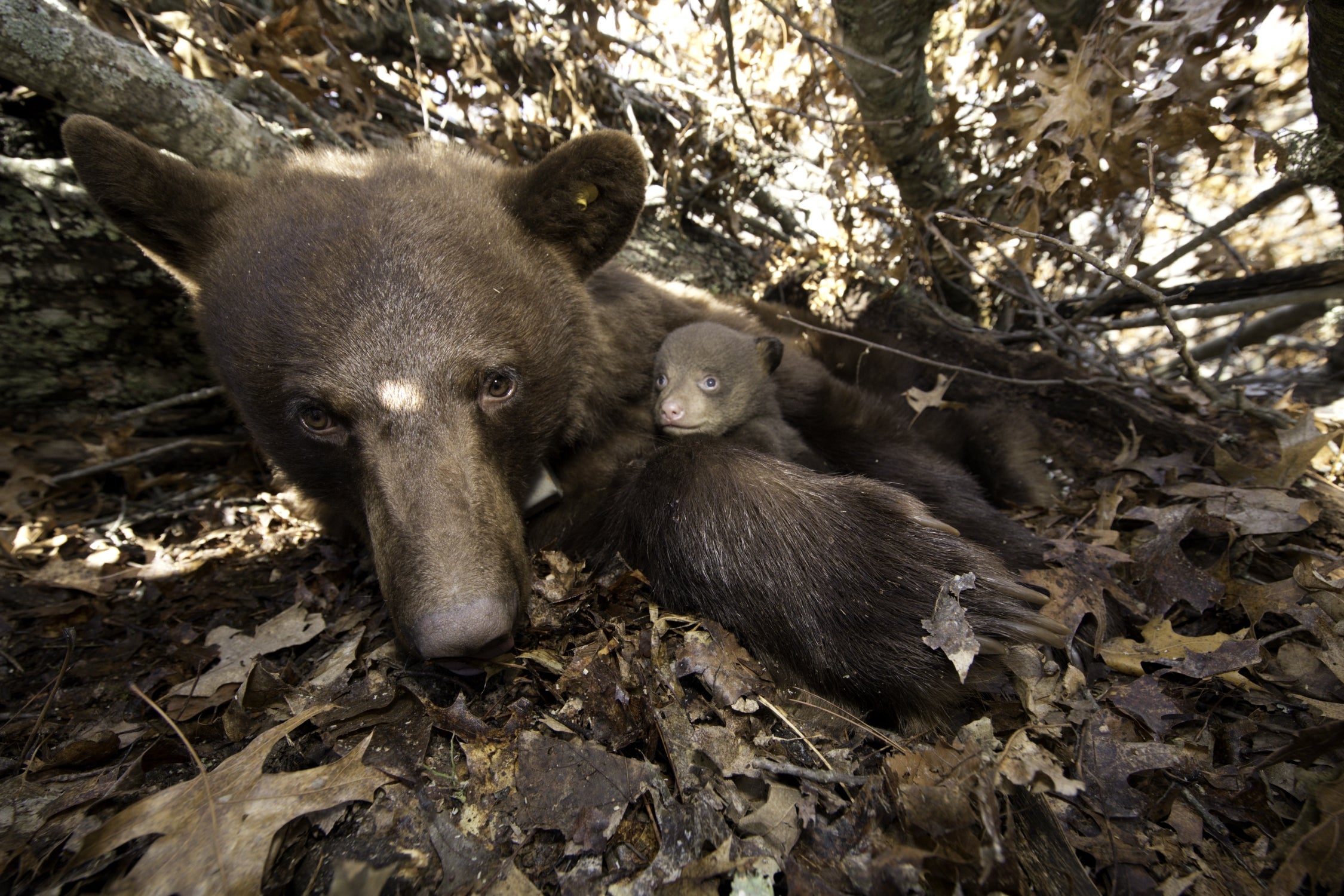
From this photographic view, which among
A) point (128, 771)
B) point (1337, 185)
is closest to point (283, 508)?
point (128, 771)

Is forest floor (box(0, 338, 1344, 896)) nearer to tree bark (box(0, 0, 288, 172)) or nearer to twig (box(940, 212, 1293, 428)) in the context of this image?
twig (box(940, 212, 1293, 428))

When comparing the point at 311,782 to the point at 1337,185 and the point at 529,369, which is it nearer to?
the point at 529,369

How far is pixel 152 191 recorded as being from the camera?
2.30m

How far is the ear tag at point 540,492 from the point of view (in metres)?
2.68

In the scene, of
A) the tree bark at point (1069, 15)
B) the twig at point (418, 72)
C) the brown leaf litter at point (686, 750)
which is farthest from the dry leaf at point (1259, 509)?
the twig at point (418, 72)

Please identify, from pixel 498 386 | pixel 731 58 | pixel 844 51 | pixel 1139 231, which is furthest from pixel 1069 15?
pixel 498 386

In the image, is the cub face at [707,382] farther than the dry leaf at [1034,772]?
Yes

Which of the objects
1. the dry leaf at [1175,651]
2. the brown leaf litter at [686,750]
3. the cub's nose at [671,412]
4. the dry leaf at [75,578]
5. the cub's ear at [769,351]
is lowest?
the dry leaf at [75,578]

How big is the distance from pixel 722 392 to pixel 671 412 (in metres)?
0.28

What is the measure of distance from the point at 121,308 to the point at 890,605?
4212mm

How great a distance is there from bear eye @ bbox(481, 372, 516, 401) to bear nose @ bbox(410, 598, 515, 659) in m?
0.80

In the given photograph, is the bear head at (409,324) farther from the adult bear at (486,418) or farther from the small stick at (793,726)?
the small stick at (793,726)

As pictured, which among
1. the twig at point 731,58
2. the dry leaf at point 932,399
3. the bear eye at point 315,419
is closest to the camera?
the bear eye at point 315,419

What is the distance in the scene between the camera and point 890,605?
217 centimetres
